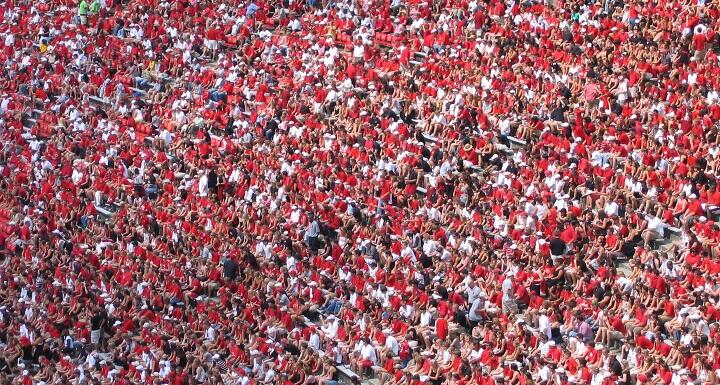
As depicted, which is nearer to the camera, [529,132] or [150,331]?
[150,331]

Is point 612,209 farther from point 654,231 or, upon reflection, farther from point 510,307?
point 510,307

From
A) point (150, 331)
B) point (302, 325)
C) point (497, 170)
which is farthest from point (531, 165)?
point (150, 331)

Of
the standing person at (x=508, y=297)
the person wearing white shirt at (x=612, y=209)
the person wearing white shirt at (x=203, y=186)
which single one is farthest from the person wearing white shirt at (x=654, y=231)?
the person wearing white shirt at (x=203, y=186)

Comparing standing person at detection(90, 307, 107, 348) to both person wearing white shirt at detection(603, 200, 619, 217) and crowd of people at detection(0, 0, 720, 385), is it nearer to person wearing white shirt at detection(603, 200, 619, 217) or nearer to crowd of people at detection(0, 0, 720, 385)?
crowd of people at detection(0, 0, 720, 385)

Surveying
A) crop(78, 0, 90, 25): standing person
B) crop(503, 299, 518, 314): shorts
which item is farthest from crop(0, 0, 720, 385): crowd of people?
crop(78, 0, 90, 25): standing person

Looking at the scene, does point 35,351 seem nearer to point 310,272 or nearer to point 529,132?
point 310,272

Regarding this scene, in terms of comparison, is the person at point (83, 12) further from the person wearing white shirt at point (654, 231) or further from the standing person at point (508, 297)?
the person wearing white shirt at point (654, 231)
